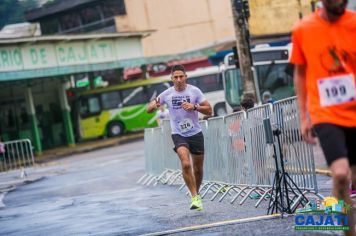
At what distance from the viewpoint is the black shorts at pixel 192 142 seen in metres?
10.5

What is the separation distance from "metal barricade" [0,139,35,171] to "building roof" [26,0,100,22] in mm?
25568

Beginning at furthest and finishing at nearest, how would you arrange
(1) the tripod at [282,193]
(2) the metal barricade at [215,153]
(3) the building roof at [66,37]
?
1. (3) the building roof at [66,37]
2. (2) the metal barricade at [215,153]
3. (1) the tripod at [282,193]

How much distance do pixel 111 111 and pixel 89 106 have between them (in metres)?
1.26

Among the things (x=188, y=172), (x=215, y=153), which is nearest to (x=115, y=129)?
(x=215, y=153)

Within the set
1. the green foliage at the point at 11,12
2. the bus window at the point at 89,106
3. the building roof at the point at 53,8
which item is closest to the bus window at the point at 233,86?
the bus window at the point at 89,106

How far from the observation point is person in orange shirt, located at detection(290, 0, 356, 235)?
5383 mm

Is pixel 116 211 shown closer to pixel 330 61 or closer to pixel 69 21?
pixel 330 61

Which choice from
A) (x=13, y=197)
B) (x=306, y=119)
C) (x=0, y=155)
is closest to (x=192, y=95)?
(x=306, y=119)

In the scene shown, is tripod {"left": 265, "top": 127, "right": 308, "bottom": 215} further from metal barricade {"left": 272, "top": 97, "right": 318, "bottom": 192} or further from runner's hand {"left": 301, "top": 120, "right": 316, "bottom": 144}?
runner's hand {"left": 301, "top": 120, "right": 316, "bottom": 144}

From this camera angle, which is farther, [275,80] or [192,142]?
[275,80]

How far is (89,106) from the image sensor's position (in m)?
44.2

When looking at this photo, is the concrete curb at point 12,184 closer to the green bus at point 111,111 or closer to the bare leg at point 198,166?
the bare leg at point 198,166

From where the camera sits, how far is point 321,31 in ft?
18.1

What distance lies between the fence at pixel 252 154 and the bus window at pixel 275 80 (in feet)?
45.0
